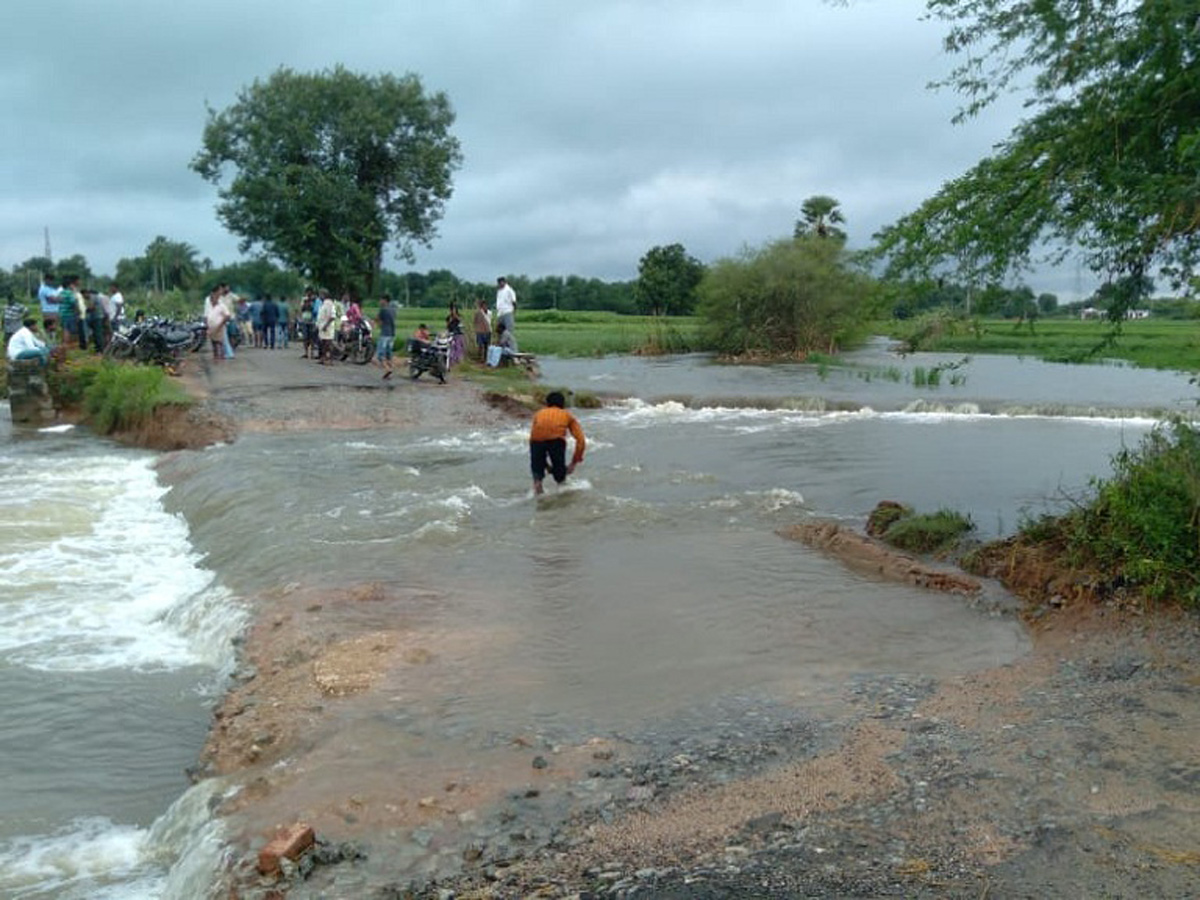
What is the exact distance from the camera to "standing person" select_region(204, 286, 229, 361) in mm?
25422

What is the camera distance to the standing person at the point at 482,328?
27.8 metres

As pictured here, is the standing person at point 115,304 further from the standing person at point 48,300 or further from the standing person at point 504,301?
the standing person at point 504,301

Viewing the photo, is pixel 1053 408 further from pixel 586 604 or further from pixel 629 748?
pixel 629 748

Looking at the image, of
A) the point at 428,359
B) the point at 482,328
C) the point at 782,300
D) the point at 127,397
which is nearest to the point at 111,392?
the point at 127,397

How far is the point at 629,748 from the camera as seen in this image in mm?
5441

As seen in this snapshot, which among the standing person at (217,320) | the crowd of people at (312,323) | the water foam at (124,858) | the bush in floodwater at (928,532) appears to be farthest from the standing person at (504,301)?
the water foam at (124,858)

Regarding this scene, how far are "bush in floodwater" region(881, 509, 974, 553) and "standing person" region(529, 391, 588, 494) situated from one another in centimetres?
414

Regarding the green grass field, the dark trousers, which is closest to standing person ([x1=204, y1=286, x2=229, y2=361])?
the dark trousers

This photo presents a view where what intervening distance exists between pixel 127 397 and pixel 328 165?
17.9m

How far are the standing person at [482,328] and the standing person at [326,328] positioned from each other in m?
3.83

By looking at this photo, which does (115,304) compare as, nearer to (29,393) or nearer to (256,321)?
(256,321)

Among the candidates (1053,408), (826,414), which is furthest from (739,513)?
(1053,408)

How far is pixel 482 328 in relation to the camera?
2786cm

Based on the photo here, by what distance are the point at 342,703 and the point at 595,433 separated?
44.7 feet
